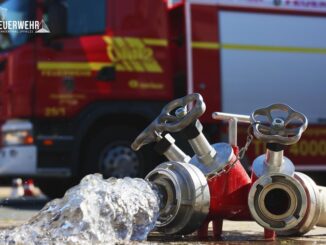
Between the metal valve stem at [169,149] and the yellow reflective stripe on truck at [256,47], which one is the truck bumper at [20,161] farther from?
the metal valve stem at [169,149]

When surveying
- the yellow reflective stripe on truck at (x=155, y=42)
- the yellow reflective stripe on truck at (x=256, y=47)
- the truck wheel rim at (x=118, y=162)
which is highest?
the yellow reflective stripe on truck at (x=155, y=42)

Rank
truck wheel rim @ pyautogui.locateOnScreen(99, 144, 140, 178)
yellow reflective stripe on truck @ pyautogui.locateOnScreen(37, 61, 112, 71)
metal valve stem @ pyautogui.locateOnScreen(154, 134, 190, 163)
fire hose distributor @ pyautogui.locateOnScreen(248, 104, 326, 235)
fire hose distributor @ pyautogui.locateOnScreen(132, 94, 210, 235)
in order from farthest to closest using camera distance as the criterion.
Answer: truck wheel rim @ pyautogui.locateOnScreen(99, 144, 140, 178) < yellow reflective stripe on truck @ pyautogui.locateOnScreen(37, 61, 112, 71) < metal valve stem @ pyautogui.locateOnScreen(154, 134, 190, 163) < fire hose distributor @ pyautogui.locateOnScreen(248, 104, 326, 235) < fire hose distributor @ pyautogui.locateOnScreen(132, 94, 210, 235)

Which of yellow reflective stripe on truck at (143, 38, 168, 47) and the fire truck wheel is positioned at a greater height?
yellow reflective stripe on truck at (143, 38, 168, 47)

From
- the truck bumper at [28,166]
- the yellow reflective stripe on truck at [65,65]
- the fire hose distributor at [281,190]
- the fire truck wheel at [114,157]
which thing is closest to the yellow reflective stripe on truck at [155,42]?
the yellow reflective stripe on truck at [65,65]

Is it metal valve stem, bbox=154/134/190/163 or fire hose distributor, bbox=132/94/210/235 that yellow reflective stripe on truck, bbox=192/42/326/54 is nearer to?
metal valve stem, bbox=154/134/190/163

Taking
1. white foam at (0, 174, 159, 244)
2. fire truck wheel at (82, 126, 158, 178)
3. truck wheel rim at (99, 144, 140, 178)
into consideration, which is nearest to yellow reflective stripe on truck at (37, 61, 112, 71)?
fire truck wheel at (82, 126, 158, 178)

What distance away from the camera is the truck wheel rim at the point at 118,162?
8.30 meters

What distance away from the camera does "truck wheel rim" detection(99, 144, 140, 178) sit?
8.30 metres

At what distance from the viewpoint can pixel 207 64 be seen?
869 centimetres

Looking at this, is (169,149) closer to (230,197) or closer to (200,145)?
(200,145)

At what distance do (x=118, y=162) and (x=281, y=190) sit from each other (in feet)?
14.0

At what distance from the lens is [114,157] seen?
331 inches

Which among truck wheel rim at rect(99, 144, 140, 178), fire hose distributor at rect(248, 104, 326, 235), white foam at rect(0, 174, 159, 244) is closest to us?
white foam at rect(0, 174, 159, 244)

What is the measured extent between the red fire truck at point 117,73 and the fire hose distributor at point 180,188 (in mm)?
3735
